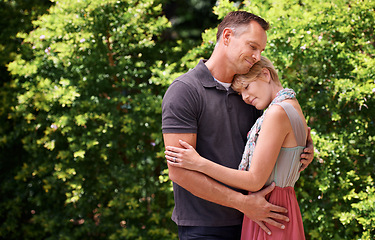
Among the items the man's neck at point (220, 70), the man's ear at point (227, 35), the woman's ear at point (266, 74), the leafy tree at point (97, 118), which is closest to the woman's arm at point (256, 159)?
the woman's ear at point (266, 74)

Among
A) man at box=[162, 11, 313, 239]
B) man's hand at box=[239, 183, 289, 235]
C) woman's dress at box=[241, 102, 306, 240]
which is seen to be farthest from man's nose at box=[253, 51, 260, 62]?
man's hand at box=[239, 183, 289, 235]

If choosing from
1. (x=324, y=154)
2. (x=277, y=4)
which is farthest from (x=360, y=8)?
(x=324, y=154)

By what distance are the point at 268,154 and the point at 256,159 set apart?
6 centimetres

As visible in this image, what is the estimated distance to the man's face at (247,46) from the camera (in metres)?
2.07

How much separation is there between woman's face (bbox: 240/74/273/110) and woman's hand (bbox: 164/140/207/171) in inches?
16.8

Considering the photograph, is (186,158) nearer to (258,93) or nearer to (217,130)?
(217,130)

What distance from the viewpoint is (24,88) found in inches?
173

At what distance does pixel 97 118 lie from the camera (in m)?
3.97

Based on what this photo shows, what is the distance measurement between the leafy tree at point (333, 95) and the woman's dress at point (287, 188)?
4.47ft

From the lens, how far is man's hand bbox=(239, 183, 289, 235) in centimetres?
192

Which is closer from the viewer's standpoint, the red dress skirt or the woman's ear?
the red dress skirt

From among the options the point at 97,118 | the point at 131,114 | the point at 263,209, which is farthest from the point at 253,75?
the point at 97,118

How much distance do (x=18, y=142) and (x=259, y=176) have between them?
11.9 ft

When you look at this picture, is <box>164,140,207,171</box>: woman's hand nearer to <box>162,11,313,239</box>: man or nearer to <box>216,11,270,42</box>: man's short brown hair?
<box>162,11,313,239</box>: man
